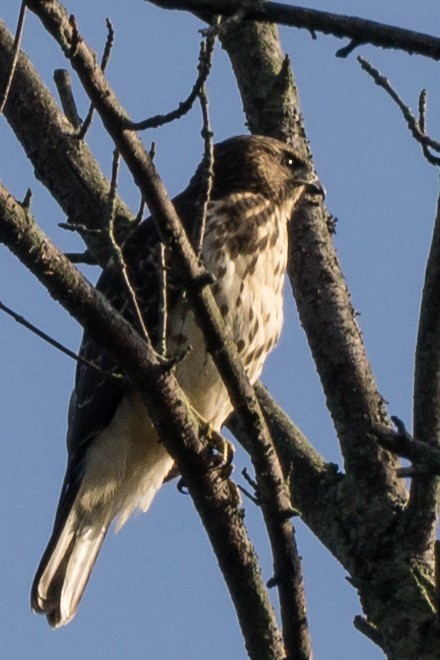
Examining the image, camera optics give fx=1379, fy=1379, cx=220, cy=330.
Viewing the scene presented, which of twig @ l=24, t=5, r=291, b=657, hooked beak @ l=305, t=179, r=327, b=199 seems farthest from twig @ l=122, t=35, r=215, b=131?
hooked beak @ l=305, t=179, r=327, b=199

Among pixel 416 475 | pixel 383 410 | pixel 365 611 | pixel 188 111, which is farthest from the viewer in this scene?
pixel 383 410

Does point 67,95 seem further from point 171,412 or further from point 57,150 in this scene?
point 171,412

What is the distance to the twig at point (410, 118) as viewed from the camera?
134 inches

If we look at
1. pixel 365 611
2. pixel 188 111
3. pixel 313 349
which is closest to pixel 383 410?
pixel 313 349

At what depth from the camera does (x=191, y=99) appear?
3.12m

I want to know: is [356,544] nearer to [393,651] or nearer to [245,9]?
[393,651]

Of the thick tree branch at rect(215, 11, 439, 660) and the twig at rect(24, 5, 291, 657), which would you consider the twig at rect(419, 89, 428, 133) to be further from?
the thick tree branch at rect(215, 11, 439, 660)

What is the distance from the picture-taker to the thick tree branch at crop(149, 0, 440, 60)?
105 inches

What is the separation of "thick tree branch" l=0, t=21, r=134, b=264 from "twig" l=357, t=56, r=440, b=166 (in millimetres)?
2012

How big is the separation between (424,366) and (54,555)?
1.93m

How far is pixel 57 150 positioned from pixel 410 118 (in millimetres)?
2413

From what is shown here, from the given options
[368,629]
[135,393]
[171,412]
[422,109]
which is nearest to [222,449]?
[135,393]

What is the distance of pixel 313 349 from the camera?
5016 millimetres

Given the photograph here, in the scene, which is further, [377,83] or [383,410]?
[383,410]
